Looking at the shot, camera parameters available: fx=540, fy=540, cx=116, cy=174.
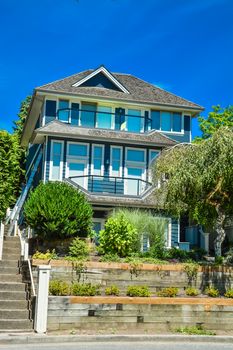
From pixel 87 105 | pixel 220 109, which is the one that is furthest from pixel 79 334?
pixel 220 109

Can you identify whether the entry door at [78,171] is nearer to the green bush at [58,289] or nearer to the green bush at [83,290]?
the green bush at [83,290]

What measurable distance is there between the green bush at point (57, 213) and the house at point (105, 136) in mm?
6767

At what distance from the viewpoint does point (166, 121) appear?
30266 millimetres

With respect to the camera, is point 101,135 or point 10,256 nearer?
point 10,256

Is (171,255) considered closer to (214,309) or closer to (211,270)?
(211,270)

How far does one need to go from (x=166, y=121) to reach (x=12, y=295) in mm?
17651

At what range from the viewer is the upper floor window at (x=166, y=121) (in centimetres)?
3006

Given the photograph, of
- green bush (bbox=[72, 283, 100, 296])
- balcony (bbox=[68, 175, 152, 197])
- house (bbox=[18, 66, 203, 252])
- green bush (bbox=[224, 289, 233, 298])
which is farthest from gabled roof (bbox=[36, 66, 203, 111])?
green bush (bbox=[224, 289, 233, 298])

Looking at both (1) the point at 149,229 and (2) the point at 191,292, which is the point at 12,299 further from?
(1) the point at 149,229

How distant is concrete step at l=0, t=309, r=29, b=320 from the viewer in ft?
45.4

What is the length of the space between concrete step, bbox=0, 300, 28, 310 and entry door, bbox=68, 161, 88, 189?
12.8 metres

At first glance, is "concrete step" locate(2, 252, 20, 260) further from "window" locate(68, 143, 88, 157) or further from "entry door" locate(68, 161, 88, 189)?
"window" locate(68, 143, 88, 157)

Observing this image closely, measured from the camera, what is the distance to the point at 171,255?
18.7m

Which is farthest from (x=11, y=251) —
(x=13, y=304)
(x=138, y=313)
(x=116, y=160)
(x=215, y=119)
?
(x=215, y=119)
